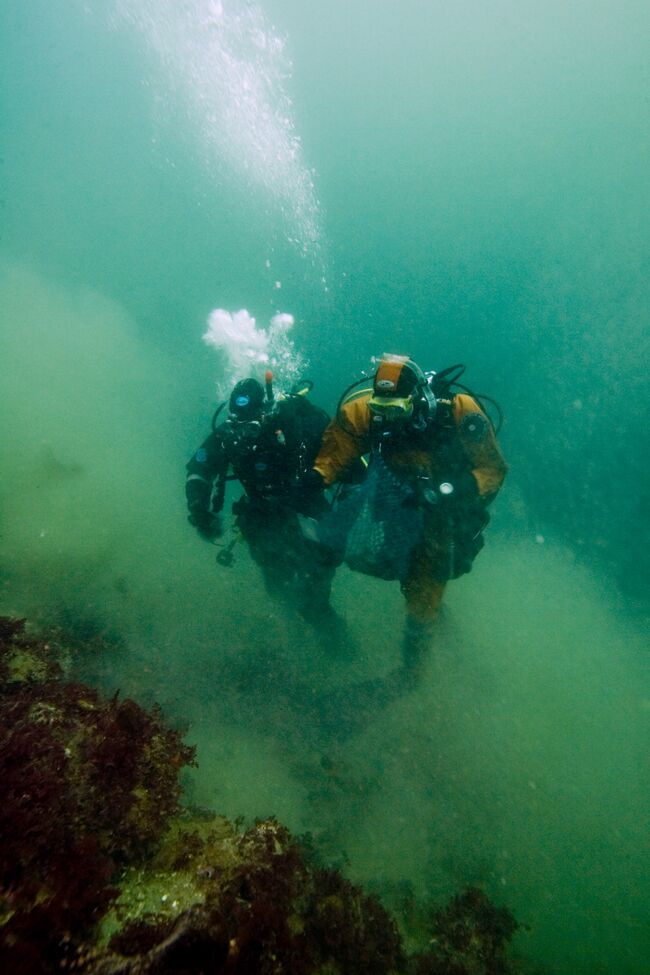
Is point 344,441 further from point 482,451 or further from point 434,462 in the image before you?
point 482,451

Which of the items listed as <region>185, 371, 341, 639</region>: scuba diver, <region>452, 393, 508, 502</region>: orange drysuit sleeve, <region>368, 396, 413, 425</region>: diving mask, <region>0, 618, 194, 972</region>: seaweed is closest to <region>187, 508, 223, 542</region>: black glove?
<region>185, 371, 341, 639</region>: scuba diver

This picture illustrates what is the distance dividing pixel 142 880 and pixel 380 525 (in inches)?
156

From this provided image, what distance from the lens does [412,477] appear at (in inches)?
Result: 213

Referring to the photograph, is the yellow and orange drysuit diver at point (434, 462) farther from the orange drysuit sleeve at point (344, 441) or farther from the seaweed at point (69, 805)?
the seaweed at point (69, 805)

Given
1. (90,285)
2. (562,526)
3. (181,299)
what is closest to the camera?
(562,526)

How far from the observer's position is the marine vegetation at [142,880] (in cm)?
201

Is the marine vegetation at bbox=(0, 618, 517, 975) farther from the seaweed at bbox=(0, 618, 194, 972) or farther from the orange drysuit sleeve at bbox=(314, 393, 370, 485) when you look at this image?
the orange drysuit sleeve at bbox=(314, 393, 370, 485)

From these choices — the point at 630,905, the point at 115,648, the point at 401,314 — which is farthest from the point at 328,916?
the point at 401,314

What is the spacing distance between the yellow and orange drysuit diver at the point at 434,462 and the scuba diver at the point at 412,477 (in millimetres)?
13

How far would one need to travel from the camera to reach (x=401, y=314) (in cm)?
2675

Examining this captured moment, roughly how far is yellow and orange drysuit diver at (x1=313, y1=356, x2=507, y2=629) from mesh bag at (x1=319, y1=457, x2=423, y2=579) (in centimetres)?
14

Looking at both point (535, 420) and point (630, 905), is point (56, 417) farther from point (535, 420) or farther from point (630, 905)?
point (535, 420)

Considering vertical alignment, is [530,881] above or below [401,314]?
below

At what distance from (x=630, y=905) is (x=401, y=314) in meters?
26.9
